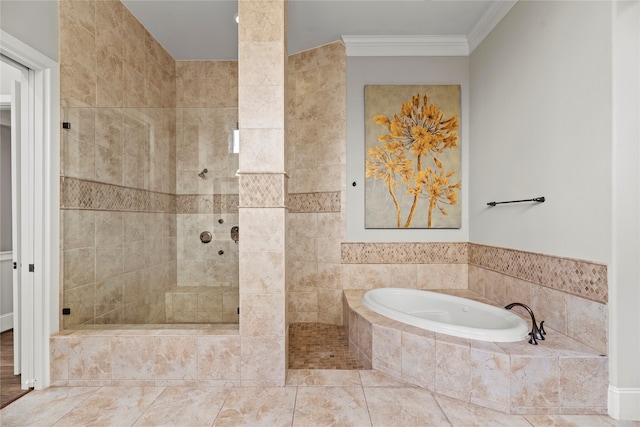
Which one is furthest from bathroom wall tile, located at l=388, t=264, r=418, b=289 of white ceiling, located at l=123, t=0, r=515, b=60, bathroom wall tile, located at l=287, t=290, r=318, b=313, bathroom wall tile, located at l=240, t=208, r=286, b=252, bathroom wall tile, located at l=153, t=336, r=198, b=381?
white ceiling, located at l=123, t=0, r=515, b=60

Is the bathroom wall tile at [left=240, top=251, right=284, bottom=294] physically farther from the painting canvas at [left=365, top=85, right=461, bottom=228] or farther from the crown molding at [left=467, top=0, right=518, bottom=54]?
the crown molding at [left=467, top=0, right=518, bottom=54]

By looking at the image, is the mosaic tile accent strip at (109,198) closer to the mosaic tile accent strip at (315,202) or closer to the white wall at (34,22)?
the white wall at (34,22)

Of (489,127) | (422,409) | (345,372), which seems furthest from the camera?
(489,127)

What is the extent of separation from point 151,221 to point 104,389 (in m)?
1.12

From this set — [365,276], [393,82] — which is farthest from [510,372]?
[393,82]

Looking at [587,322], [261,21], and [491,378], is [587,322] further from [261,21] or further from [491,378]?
[261,21]

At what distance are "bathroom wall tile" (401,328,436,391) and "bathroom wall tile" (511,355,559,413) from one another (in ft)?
1.33

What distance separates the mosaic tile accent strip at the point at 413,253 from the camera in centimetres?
317

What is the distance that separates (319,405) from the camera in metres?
1.80

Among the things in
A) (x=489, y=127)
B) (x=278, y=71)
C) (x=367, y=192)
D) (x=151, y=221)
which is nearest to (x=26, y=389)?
(x=151, y=221)

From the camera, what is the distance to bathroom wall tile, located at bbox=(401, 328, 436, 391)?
193 cm

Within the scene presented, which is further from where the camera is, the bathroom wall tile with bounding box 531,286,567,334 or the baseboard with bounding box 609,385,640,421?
the bathroom wall tile with bounding box 531,286,567,334

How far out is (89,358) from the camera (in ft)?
6.57

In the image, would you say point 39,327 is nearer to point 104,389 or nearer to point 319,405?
point 104,389
